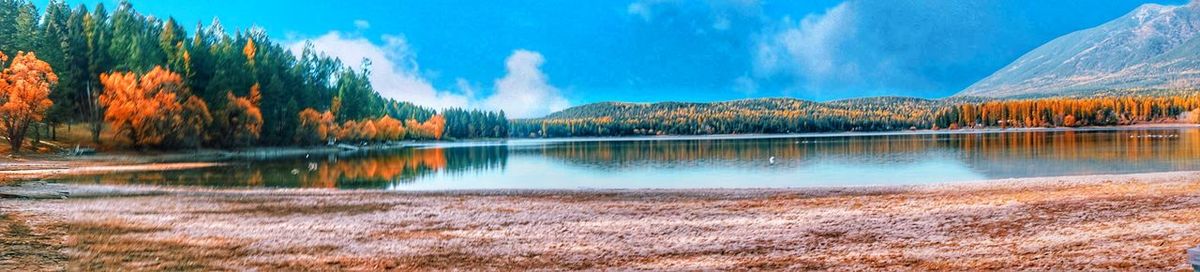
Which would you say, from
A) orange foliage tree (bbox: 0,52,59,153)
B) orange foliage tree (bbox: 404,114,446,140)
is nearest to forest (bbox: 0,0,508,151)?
orange foliage tree (bbox: 0,52,59,153)

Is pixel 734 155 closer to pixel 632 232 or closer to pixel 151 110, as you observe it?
pixel 151 110

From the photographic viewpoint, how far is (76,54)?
7394 centimetres

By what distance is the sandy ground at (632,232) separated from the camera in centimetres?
1306

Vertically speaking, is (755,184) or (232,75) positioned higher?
(232,75)

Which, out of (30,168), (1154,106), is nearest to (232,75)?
(30,168)

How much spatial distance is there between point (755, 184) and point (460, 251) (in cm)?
2492

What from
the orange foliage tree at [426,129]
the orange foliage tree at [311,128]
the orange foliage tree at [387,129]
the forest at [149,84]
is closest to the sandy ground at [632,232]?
the forest at [149,84]

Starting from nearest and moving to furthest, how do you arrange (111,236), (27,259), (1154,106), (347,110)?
(27,259) → (111,236) → (347,110) → (1154,106)

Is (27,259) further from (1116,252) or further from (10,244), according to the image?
(1116,252)

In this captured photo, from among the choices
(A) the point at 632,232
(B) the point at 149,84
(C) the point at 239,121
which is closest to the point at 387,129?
(C) the point at 239,121

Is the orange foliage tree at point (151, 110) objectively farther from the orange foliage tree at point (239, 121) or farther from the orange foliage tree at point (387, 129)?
the orange foliage tree at point (387, 129)

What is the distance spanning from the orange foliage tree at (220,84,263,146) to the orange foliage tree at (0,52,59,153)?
22669mm

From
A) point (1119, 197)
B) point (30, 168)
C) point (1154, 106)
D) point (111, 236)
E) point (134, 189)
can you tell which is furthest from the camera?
point (1154, 106)

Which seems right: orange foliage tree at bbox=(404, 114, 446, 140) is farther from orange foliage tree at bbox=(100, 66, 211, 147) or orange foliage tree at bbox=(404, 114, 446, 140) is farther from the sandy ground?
the sandy ground
